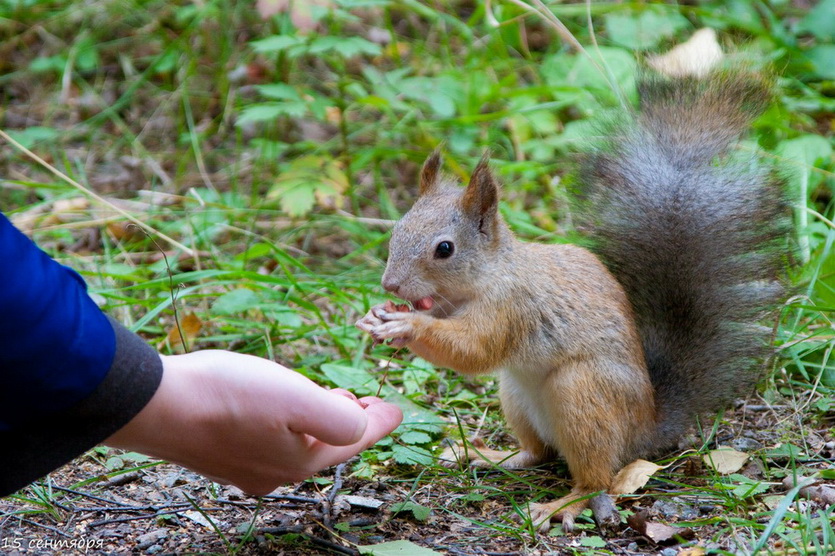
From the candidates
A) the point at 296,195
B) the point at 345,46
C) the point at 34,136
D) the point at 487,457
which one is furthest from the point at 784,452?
the point at 34,136

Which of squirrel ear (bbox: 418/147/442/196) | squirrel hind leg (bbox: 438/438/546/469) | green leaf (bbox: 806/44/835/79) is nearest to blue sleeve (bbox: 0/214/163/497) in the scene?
squirrel hind leg (bbox: 438/438/546/469)

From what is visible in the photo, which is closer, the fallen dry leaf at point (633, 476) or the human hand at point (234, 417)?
the human hand at point (234, 417)

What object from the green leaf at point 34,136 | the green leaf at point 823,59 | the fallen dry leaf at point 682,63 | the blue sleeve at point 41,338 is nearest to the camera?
the blue sleeve at point 41,338

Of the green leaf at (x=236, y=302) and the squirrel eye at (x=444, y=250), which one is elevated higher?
the squirrel eye at (x=444, y=250)

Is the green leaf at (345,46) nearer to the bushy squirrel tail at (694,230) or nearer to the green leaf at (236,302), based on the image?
the green leaf at (236,302)

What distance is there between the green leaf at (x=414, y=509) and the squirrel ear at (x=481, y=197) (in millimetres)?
637

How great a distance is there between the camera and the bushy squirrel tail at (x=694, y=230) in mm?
1892

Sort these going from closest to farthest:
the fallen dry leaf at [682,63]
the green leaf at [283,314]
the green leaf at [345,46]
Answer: the fallen dry leaf at [682,63] → the green leaf at [283,314] → the green leaf at [345,46]

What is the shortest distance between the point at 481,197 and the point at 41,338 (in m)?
1.09

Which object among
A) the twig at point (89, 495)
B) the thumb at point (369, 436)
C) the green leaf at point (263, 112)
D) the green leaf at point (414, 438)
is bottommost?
the twig at point (89, 495)

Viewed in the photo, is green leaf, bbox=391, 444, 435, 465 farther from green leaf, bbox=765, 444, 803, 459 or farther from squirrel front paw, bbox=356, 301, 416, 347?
green leaf, bbox=765, 444, 803, 459

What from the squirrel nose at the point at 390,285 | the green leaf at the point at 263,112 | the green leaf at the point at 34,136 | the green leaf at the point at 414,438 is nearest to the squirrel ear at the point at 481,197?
the squirrel nose at the point at 390,285

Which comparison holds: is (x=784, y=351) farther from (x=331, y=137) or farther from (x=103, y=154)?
(x=103, y=154)

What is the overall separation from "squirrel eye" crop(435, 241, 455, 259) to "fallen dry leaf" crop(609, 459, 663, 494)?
Result: 59cm
